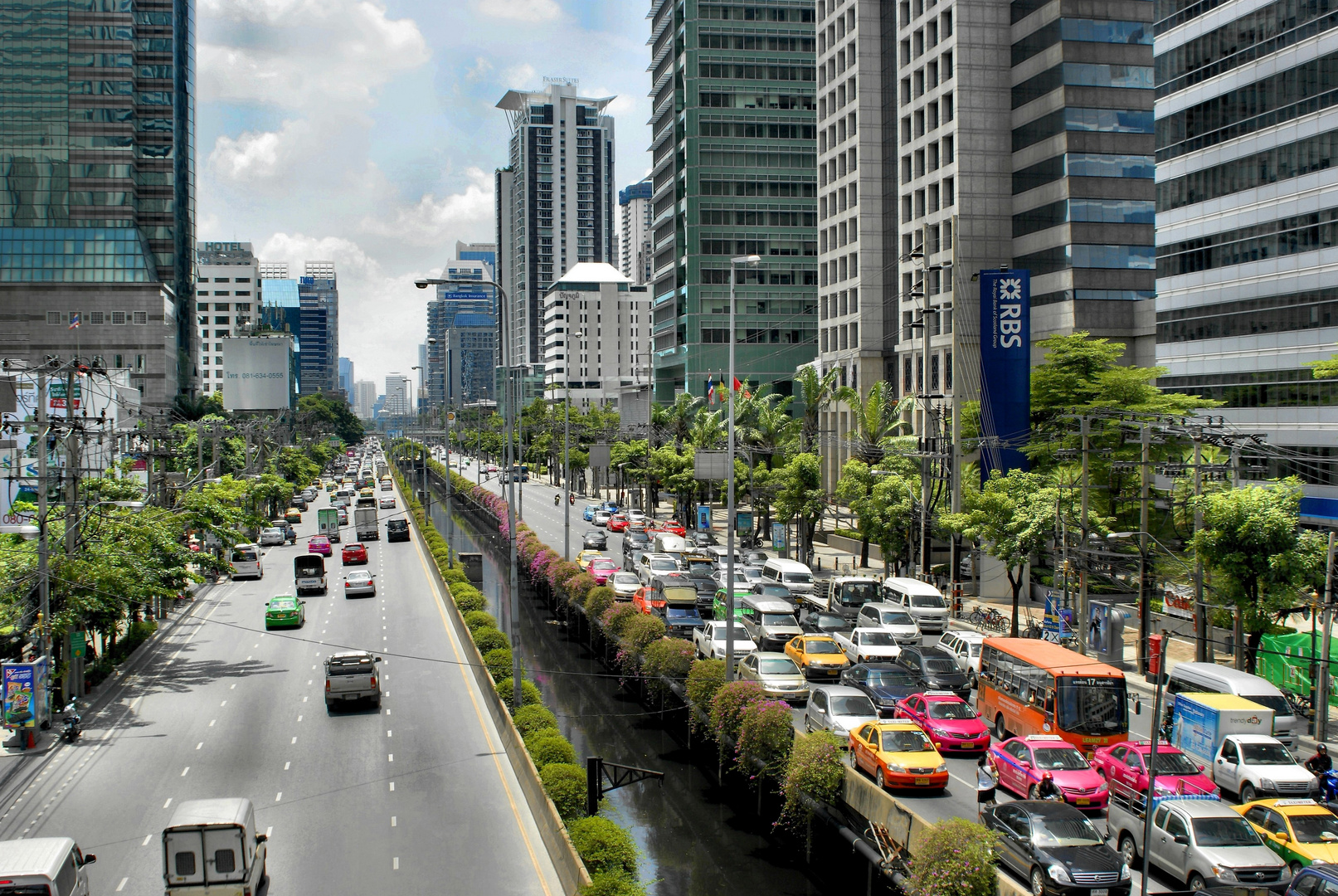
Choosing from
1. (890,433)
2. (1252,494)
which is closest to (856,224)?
(890,433)

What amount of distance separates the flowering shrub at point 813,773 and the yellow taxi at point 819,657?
8.76 meters

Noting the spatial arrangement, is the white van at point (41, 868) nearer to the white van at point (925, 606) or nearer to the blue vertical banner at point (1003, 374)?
the white van at point (925, 606)

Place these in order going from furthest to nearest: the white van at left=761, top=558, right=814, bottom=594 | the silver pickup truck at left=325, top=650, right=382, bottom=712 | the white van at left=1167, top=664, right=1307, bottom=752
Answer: the white van at left=761, top=558, right=814, bottom=594, the silver pickup truck at left=325, top=650, right=382, bottom=712, the white van at left=1167, top=664, right=1307, bottom=752

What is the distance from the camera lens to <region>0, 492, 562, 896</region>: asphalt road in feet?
64.1

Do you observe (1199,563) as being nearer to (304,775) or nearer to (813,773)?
(813,773)

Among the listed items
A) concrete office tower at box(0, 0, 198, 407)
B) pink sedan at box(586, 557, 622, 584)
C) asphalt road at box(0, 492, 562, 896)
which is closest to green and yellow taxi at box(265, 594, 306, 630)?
asphalt road at box(0, 492, 562, 896)

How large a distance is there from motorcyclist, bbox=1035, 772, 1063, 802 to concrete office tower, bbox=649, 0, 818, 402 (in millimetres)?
89628

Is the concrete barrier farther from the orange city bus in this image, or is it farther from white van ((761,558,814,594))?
white van ((761,558,814,594))

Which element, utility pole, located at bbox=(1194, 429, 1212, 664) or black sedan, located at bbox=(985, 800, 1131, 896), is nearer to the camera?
black sedan, located at bbox=(985, 800, 1131, 896)

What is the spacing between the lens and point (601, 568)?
Result: 166 ft

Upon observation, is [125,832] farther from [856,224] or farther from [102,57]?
[102,57]

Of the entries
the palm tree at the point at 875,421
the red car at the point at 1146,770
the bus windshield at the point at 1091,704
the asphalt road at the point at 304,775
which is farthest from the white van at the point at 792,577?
the red car at the point at 1146,770

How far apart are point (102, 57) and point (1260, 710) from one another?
13327 centimetres

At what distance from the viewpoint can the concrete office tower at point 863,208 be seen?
80625 millimetres
